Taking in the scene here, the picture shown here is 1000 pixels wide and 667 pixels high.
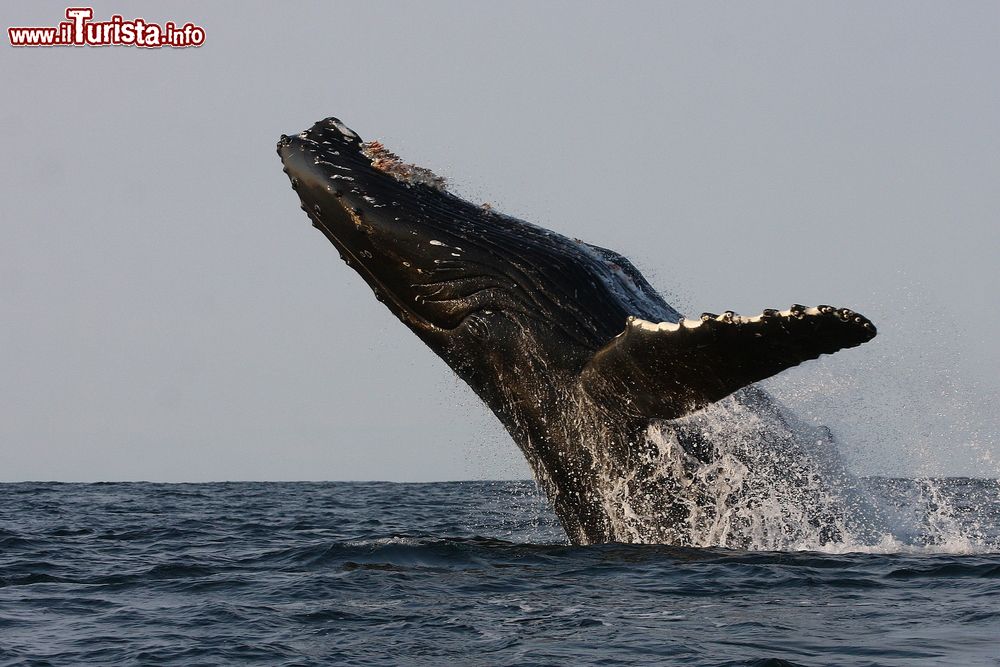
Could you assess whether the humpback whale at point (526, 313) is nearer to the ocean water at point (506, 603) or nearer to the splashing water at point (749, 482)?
the splashing water at point (749, 482)

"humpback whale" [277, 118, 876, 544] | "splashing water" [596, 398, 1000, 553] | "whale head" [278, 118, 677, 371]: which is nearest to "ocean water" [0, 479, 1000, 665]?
"splashing water" [596, 398, 1000, 553]

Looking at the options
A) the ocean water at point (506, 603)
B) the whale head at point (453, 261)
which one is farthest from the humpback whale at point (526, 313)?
the ocean water at point (506, 603)

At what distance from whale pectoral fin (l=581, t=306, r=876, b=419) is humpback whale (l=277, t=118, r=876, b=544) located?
0.27ft

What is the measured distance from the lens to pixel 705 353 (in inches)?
271

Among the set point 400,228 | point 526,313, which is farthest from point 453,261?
point 526,313

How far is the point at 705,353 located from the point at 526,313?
6.81ft

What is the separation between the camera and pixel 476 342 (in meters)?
8.88

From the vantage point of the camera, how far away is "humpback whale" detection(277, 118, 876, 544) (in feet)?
28.0

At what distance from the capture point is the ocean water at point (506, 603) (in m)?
6.39

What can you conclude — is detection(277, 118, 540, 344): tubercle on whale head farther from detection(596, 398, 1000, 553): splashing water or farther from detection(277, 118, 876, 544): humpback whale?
detection(596, 398, 1000, 553): splashing water

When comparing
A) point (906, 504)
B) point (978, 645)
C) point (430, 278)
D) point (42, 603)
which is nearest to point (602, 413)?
point (430, 278)

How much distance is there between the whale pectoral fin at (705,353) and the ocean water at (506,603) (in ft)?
4.03

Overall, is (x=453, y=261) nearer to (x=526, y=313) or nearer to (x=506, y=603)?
(x=526, y=313)

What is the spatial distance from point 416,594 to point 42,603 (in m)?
2.76
